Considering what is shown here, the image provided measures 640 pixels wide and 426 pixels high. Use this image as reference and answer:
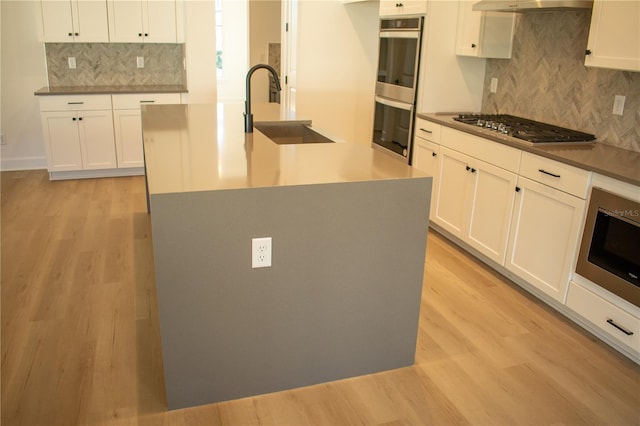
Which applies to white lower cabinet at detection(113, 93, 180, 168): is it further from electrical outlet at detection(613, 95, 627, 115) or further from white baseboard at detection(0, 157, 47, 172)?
electrical outlet at detection(613, 95, 627, 115)

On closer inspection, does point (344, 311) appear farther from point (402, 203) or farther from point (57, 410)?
point (57, 410)

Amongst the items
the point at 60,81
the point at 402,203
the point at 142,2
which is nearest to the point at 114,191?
the point at 60,81

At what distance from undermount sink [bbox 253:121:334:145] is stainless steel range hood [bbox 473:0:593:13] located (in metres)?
1.40

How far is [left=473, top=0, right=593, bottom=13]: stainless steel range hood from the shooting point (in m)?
2.94

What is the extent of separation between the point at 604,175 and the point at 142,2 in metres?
4.57

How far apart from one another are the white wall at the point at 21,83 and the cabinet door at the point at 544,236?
4731 millimetres

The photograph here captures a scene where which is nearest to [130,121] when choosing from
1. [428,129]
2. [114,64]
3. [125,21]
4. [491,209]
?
[114,64]

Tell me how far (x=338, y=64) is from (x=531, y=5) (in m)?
2.46

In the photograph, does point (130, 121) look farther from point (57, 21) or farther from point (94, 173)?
point (57, 21)

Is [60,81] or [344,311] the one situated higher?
[60,81]

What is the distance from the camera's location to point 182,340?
6.68ft

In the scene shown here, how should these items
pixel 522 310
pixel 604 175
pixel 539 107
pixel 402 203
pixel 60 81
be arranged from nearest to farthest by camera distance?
pixel 402 203, pixel 604 175, pixel 522 310, pixel 539 107, pixel 60 81

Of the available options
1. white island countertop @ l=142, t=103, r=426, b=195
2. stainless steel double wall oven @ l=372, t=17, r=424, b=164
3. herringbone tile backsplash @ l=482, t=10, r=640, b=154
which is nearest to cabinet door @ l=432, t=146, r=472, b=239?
stainless steel double wall oven @ l=372, t=17, r=424, b=164

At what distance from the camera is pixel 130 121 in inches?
209
